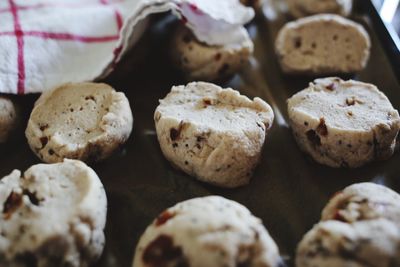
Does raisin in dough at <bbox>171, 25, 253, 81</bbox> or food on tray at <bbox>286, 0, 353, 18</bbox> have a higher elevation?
food on tray at <bbox>286, 0, 353, 18</bbox>

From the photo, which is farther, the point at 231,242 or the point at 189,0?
the point at 189,0

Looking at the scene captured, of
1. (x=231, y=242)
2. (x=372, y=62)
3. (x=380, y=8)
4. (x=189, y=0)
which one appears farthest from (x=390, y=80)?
(x=231, y=242)

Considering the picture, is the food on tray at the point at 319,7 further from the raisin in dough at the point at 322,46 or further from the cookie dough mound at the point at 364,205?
the cookie dough mound at the point at 364,205

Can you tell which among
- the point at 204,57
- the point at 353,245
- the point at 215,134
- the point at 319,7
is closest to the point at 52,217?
the point at 215,134

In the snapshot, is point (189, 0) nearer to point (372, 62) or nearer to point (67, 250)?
point (372, 62)

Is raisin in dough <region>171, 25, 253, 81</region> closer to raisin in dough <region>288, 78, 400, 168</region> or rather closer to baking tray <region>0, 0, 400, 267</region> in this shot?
baking tray <region>0, 0, 400, 267</region>

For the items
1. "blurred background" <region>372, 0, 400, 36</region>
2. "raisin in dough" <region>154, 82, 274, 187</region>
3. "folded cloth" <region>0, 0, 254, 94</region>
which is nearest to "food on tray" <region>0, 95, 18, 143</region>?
"folded cloth" <region>0, 0, 254, 94</region>
